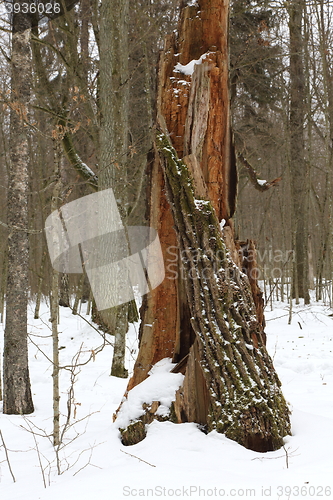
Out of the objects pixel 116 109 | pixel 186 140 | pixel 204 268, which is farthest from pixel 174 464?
pixel 116 109

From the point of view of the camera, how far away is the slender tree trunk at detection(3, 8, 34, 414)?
481cm

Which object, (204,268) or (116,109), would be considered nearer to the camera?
(204,268)

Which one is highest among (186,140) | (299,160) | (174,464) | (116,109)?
(299,160)

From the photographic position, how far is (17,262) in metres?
4.82

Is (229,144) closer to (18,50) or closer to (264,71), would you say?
(18,50)

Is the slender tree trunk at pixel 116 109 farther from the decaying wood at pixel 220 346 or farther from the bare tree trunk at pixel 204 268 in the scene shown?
the decaying wood at pixel 220 346

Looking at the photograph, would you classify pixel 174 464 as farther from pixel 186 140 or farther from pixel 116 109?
pixel 116 109

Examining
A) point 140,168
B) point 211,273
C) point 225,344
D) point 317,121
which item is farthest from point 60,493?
point 317,121

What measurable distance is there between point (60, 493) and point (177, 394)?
1027 mm

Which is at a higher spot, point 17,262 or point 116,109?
point 116,109

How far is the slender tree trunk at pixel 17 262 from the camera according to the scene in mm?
4809

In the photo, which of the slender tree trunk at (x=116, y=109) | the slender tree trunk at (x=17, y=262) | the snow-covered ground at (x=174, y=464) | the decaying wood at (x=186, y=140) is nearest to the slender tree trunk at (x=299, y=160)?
the slender tree trunk at (x=116, y=109)

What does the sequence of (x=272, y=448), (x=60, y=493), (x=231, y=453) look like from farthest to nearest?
(x=272, y=448), (x=231, y=453), (x=60, y=493)

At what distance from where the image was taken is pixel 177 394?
2.98 meters
